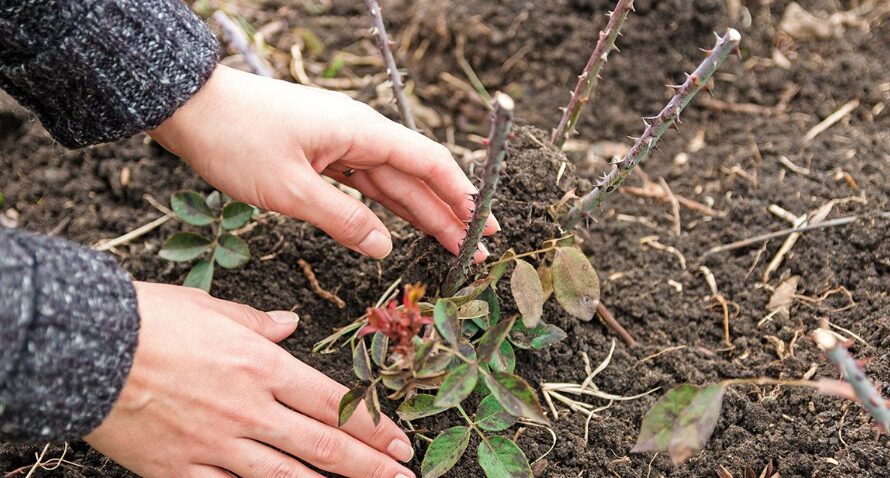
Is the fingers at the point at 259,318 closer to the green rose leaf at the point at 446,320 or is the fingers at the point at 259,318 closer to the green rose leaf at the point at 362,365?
Result: the green rose leaf at the point at 362,365

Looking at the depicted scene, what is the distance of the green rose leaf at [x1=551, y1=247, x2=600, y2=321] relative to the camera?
4.74ft

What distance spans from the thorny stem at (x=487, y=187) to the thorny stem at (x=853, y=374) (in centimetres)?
48

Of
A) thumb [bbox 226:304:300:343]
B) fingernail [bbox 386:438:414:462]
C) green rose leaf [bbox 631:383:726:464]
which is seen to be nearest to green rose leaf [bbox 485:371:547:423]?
green rose leaf [bbox 631:383:726:464]

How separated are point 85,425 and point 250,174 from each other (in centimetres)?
50

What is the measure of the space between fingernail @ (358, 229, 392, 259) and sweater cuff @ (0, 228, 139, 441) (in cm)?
43

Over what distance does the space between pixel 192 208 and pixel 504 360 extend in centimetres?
75

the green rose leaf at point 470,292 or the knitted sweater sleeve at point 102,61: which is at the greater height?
the knitted sweater sleeve at point 102,61

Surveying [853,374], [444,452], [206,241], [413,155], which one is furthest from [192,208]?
[853,374]

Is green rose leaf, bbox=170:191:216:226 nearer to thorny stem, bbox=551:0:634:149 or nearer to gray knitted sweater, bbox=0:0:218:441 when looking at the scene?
gray knitted sweater, bbox=0:0:218:441

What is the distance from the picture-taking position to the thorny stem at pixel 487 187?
1.10 m

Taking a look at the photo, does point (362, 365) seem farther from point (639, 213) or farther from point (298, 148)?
point (639, 213)

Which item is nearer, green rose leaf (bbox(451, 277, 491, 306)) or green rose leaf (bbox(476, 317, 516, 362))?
green rose leaf (bbox(476, 317, 516, 362))

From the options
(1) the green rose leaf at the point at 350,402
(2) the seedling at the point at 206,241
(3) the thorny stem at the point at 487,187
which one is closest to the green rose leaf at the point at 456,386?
(1) the green rose leaf at the point at 350,402

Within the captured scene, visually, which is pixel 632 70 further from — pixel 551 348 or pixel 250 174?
pixel 250 174
